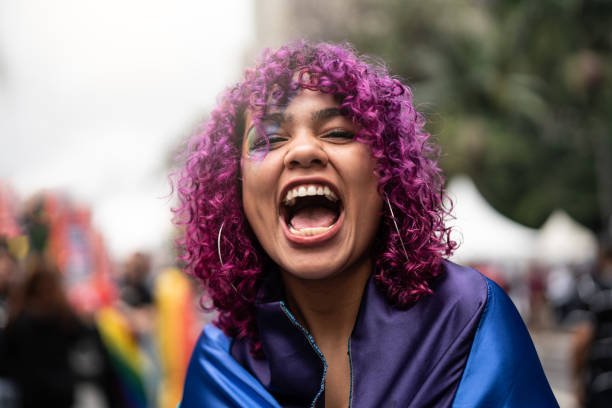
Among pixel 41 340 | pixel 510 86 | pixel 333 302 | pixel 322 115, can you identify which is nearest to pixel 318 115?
pixel 322 115

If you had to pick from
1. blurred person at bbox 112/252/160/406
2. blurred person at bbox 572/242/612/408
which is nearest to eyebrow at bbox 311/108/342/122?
blurred person at bbox 572/242/612/408

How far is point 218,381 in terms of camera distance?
1873 mm

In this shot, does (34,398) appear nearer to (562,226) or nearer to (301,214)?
(301,214)

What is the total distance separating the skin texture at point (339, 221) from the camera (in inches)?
70.8

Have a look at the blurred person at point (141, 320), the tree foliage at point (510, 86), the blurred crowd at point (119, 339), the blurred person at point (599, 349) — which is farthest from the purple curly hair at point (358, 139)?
the tree foliage at point (510, 86)

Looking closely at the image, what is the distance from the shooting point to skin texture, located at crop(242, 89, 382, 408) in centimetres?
180

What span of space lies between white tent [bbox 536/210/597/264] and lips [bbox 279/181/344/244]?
23807 mm

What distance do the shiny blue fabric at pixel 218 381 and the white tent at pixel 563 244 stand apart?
23805 mm

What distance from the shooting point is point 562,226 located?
27.7 meters

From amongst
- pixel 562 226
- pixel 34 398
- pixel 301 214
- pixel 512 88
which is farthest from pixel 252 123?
pixel 562 226

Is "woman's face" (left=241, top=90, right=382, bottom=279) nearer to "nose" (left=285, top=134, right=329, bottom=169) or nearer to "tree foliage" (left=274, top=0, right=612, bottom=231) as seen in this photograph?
"nose" (left=285, top=134, right=329, bottom=169)

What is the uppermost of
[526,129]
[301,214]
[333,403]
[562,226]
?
[301,214]

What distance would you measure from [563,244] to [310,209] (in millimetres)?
31149

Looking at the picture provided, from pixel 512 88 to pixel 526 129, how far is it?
143cm
